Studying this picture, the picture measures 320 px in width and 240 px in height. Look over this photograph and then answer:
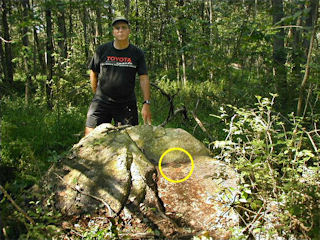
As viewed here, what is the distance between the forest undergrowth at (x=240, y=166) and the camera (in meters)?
2.26

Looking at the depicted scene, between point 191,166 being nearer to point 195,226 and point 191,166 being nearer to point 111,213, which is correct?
point 195,226

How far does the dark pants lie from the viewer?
402 centimetres

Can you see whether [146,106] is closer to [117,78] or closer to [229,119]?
[117,78]

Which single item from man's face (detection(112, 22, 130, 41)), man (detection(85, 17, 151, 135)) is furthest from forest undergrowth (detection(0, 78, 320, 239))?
man's face (detection(112, 22, 130, 41))

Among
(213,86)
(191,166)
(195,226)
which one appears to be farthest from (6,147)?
(213,86)

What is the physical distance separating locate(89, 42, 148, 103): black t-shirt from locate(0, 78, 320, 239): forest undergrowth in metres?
1.22

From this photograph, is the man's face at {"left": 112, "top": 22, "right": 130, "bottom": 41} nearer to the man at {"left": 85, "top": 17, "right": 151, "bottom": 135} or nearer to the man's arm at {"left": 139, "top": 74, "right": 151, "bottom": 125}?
the man at {"left": 85, "top": 17, "right": 151, "bottom": 135}

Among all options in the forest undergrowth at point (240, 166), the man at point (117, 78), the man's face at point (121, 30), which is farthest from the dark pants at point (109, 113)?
the man's face at point (121, 30)

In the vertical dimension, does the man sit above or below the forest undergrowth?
above

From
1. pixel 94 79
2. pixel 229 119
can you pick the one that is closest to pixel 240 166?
pixel 94 79

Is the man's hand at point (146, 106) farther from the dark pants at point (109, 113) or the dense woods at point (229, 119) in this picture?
the dense woods at point (229, 119)

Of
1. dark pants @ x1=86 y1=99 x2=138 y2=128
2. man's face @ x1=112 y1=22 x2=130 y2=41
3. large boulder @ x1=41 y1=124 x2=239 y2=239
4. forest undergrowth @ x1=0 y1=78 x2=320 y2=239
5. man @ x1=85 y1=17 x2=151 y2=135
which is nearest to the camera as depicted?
forest undergrowth @ x1=0 y1=78 x2=320 y2=239

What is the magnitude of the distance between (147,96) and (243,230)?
96.6 inches

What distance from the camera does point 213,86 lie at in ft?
33.3
